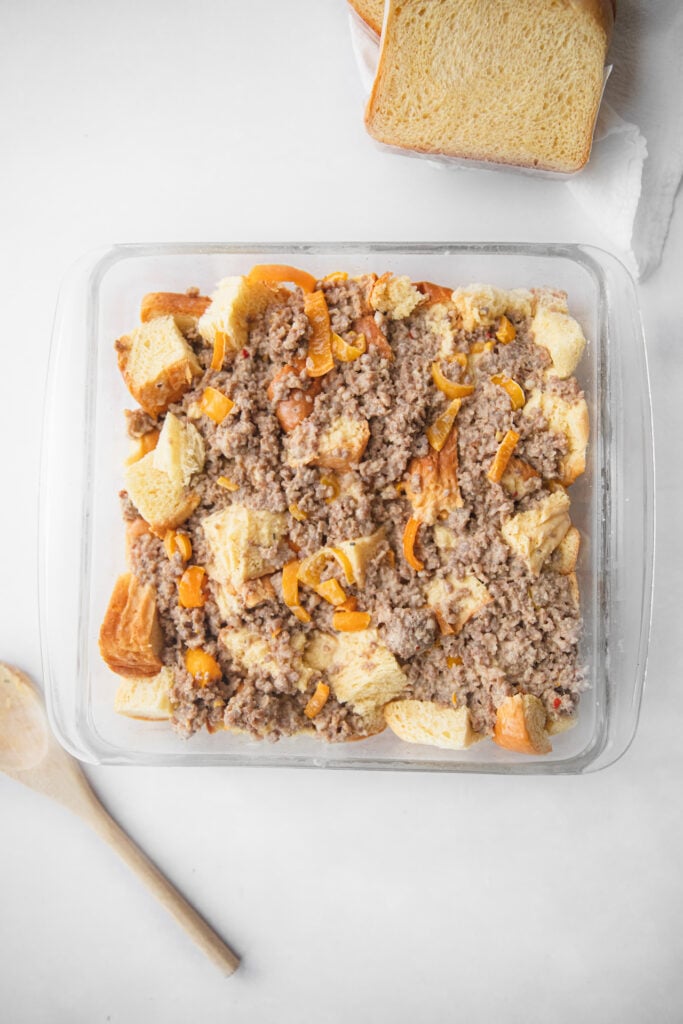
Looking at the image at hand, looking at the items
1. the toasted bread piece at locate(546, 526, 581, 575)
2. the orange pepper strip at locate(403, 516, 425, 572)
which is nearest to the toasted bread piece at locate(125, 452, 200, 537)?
the orange pepper strip at locate(403, 516, 425, 572)

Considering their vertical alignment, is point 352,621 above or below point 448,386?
below

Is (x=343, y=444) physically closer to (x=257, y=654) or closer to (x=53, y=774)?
(x=257, y=654)

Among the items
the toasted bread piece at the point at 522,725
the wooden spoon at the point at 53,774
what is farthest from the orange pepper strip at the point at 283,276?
the wooden spoon at the point at 53,774

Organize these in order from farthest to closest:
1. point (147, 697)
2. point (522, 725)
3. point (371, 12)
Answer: point (371, 12)
point (147, 697)
point (522, 725)

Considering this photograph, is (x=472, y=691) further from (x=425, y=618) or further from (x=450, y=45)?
(x=450, y=45)

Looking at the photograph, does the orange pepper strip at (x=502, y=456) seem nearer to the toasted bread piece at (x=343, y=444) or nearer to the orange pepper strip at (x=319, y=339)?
the toasted bread piece at (x=343, y=444)

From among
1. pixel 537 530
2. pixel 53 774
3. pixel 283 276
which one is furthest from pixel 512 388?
pixel 53 774

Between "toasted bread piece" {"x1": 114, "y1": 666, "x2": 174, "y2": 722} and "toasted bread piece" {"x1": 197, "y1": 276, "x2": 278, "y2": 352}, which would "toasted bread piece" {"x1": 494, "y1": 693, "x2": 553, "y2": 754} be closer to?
"toasted bread piece" {"x1": 114, "y1": 666, "x2": 174, "y2": 722}
